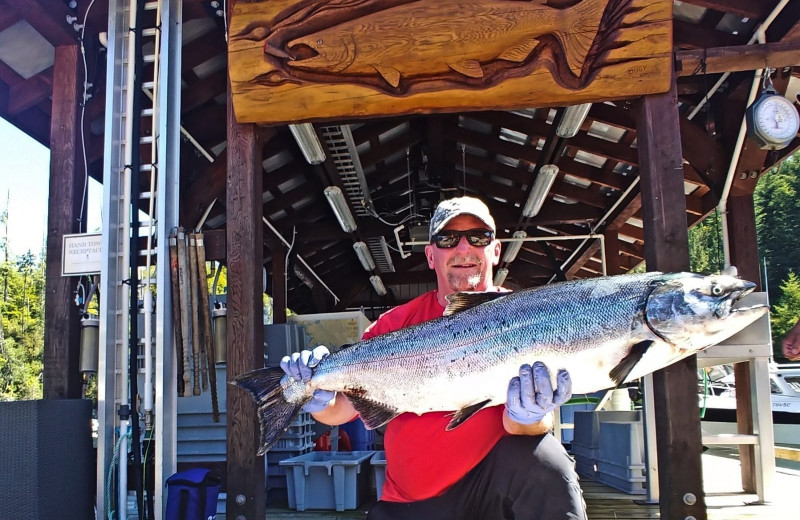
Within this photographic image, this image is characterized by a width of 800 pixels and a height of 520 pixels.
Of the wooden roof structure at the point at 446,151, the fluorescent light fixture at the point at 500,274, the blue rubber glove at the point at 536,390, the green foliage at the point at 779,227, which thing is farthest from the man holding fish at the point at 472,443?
the green foliage at the point at 779,227

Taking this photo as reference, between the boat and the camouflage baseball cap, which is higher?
the camouflage baseball cap

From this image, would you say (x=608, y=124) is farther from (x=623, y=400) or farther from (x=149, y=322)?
(x=149, y=322)

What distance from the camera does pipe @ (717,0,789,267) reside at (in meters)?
4.42

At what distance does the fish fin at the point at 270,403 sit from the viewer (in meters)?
2.60

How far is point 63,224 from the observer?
406cm

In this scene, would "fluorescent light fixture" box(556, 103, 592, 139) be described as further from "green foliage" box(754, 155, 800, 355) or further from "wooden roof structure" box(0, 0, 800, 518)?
"green foliage" box(754, 155, 800, 355)

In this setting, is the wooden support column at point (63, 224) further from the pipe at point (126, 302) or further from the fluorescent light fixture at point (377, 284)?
the fluorescent light fixture at point (377, 284)

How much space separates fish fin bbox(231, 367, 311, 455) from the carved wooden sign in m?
1.74

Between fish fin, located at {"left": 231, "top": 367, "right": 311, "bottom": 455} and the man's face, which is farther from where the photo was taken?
the man's face

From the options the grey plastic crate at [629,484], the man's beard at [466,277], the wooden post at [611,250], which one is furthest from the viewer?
the wooden post at [611,250]

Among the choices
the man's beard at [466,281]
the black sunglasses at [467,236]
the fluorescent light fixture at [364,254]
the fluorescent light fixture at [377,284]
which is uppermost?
the fluorescent light fixture at [364,254]

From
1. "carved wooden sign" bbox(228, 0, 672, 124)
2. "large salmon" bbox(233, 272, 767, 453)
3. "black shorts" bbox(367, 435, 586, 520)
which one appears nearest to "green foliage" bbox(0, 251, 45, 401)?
"carved wooden sign" bbox(228, 0, 672, 124)

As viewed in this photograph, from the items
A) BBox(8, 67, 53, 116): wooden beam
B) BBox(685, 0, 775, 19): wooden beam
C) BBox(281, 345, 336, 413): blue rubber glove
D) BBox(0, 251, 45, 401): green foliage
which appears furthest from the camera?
BBox(0, 251, 45, 401): green foliage

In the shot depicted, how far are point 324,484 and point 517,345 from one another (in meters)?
3.27
